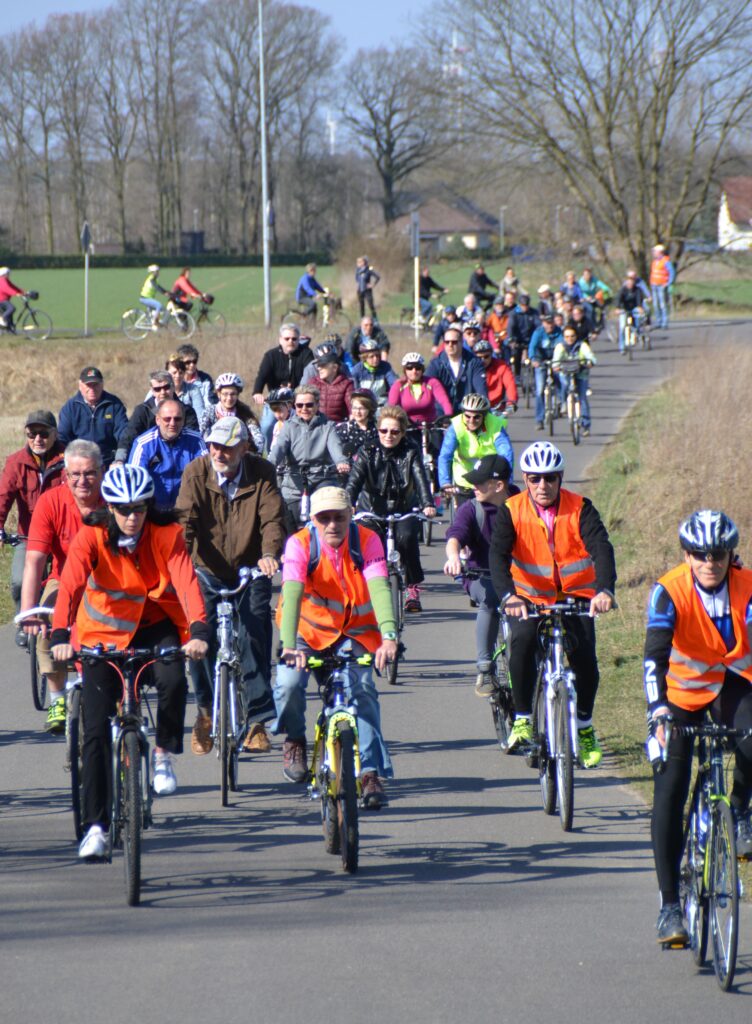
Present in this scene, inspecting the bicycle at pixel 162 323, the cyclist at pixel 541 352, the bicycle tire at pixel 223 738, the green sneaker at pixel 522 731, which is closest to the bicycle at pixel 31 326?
the bicycle at pixel 162 323

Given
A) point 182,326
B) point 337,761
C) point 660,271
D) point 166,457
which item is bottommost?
point 337,761

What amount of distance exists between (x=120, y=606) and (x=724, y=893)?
2.91 meters

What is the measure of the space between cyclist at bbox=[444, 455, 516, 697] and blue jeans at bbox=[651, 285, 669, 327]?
110 feet

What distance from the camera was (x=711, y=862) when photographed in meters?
5.50

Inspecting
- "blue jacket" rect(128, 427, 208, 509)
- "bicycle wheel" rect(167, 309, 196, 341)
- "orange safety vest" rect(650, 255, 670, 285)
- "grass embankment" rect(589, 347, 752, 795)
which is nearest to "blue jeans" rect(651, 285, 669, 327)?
"orange safety vest" rect(650, 255, 670, 285)

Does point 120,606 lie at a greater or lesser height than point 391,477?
greater

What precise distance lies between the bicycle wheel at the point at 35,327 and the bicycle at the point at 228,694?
31.6 m

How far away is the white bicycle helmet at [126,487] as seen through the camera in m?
6.70

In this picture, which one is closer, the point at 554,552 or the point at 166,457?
the point at 554,552

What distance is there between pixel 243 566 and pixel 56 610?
204 cm

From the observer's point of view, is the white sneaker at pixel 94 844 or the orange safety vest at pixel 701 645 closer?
the orange safety vest at pixel 701 645

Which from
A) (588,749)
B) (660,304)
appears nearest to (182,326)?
(660,304)

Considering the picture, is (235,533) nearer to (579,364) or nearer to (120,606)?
(120,606)

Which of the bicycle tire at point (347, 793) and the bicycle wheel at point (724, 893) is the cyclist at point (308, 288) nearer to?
the bicycle tire at point (347, 793)
